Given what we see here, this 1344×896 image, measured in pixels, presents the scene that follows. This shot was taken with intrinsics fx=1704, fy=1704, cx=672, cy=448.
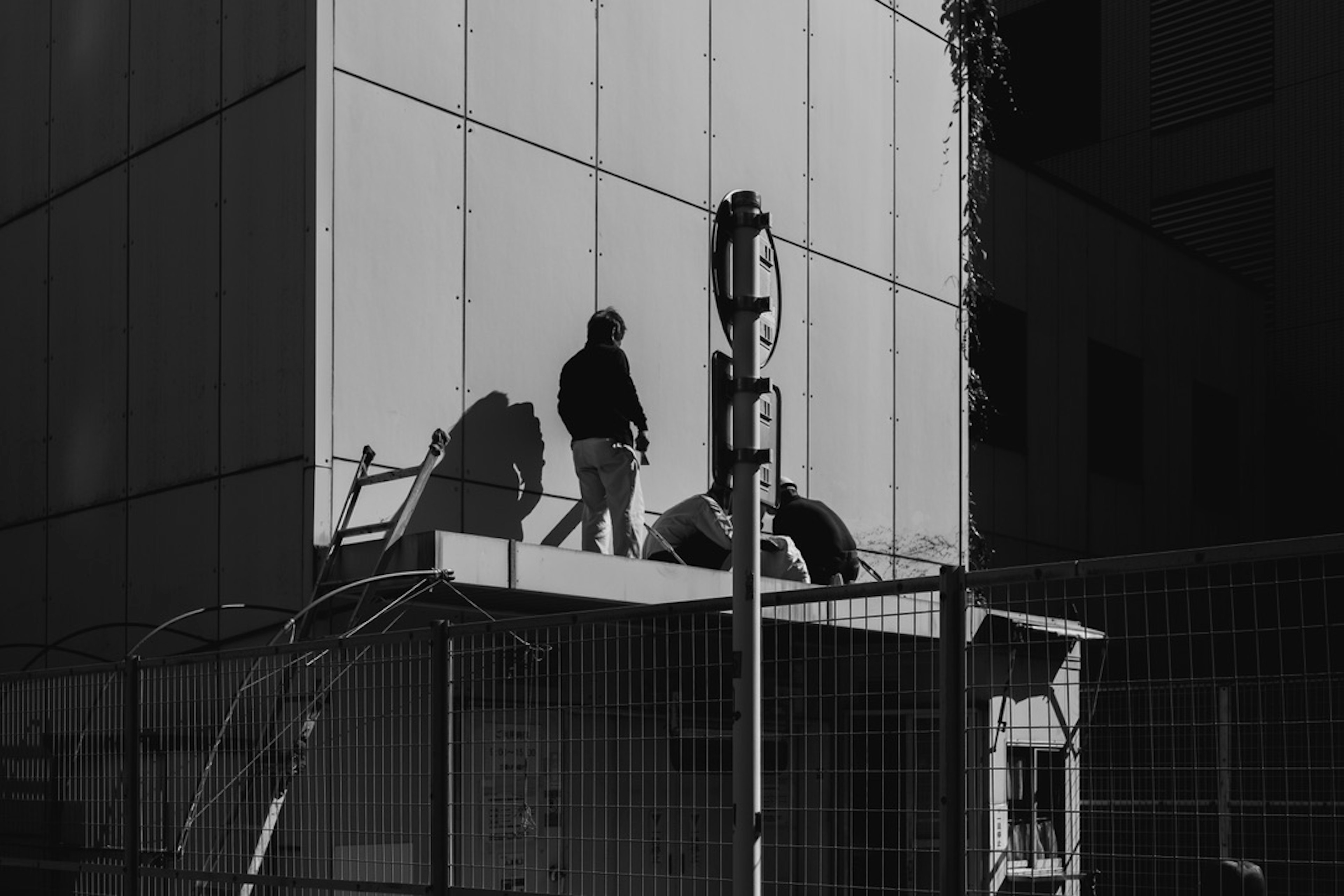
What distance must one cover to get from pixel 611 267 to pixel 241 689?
252 inches

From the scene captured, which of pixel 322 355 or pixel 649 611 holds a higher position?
pixel 322 355

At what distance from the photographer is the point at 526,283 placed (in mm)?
12625

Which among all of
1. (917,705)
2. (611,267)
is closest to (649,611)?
(917,705)

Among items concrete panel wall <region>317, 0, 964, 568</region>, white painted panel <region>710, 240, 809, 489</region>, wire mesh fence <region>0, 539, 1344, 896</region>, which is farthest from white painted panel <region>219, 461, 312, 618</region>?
white painted panel <region>710, 240, 809, 489</region>

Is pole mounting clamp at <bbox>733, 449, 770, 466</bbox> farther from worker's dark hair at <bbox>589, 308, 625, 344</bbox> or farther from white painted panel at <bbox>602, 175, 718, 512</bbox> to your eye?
white painted panel at <bbox>602, 175, 718, 512</bbox>

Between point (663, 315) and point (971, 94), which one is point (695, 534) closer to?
point (663, 315)

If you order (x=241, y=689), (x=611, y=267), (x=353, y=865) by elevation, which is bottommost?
(x=353, y=865)

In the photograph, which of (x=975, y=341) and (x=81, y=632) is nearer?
(x=81, y=632)

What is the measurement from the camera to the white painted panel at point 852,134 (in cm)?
1564

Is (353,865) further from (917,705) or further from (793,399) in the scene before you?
(793,399)

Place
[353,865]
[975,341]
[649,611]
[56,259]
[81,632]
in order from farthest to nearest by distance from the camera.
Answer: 1. [975,341]
2. [56,259]
3. [81,632]
4. [353,865]
5. [649,611]

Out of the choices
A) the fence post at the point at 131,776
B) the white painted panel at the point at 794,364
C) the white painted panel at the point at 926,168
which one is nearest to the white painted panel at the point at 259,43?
the white painted panel at the point at 794,364

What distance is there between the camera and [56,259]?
45.4 ft

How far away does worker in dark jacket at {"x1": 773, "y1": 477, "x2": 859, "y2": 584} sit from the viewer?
12789 millimetres
